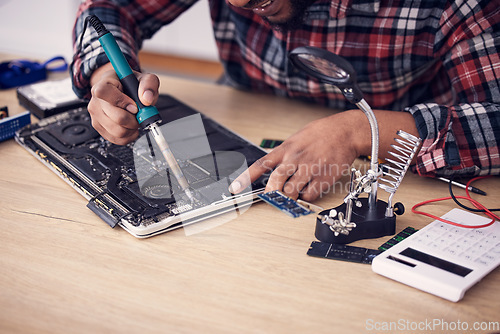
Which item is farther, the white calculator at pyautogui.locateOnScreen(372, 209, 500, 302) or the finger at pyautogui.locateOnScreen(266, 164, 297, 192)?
the finger at pyautogui.locateOnScreen(266, 164, 297, 192)

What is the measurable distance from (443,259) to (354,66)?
0.64 meters

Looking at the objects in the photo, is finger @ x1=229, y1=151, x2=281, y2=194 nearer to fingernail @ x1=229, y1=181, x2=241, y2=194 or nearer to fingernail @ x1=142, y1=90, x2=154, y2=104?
fingernail @ x1=229, y1=181, x2=241, y2=194

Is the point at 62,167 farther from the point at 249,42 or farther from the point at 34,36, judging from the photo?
the point at 34,36

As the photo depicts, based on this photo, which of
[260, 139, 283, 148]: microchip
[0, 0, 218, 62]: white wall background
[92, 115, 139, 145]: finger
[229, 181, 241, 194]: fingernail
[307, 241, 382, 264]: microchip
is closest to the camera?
[307, 241, 382, 264]: microchip

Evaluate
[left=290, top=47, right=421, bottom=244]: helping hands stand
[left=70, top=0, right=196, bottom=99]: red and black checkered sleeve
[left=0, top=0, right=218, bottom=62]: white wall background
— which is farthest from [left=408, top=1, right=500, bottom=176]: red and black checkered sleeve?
[left=0, top=0, right=218, bottom=62]: white wall background

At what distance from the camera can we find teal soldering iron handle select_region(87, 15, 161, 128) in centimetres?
89

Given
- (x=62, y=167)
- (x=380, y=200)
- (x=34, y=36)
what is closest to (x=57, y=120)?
(x=62, y=167)

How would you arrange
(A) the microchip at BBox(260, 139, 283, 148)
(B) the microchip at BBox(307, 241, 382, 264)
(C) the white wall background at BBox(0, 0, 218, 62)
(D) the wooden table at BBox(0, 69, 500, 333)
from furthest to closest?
(C) the white wall background at BBox(0, 0, 218, 62) → (A) the microchip at BBox(260, 139, 283, 148) → (B) the microchip at BBox(307, 241, 382, 264) → (D) the wooden table at BBox(0, 69, 500, 333)

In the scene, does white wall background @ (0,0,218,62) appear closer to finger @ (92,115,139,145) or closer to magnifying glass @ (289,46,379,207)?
finger @ (92,115,139,145)

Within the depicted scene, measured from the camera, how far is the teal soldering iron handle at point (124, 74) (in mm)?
892

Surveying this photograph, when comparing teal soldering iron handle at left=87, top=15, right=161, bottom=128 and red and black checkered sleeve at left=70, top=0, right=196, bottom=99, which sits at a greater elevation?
teal soldering iron handle at left=87, top=15, right=161, bottom=128

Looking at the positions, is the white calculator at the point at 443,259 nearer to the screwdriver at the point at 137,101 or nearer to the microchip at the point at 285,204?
the microchip at the point at 285,204

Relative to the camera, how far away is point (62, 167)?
0.94m

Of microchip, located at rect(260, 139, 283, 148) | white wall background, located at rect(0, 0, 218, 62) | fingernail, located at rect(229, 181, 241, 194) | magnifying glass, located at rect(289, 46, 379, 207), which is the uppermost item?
magnifying glass, located at rect(289, 46, 379, 207)
